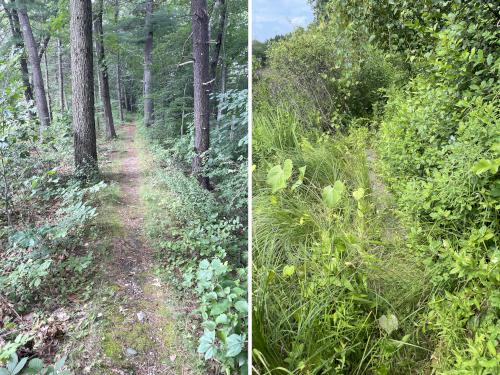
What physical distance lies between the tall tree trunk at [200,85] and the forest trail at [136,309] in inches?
9.5

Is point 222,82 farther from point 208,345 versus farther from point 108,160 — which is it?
point 208,345

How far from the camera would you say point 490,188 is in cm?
124

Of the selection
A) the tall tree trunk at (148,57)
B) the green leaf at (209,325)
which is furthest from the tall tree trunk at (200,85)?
the green leaf at (209,325)

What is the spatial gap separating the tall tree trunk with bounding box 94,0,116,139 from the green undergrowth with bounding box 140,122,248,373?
0.21 metres

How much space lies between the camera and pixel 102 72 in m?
1.40

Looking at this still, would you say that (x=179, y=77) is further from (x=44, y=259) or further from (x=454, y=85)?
(x=454, y=85)

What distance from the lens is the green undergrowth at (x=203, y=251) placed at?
109 centimetres

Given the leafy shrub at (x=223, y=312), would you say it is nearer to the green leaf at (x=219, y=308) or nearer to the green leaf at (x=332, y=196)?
the green leaf at (x=219, y=308)

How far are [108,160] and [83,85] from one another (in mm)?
296

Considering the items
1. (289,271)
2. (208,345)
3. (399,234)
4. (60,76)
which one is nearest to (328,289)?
(289,271)

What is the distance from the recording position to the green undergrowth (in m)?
1.09

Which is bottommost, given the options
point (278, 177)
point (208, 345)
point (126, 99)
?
point (208, 345)

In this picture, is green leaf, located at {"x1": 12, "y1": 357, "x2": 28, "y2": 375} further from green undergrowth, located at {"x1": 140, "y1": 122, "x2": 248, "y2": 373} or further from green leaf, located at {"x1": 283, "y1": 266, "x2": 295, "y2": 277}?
green leaf, located at {"x1": 283, "y1": 266, "x2": 295, "y2": 277}

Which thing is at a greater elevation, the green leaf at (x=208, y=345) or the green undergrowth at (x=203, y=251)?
the green undergrowth at (x=203, y=251)
